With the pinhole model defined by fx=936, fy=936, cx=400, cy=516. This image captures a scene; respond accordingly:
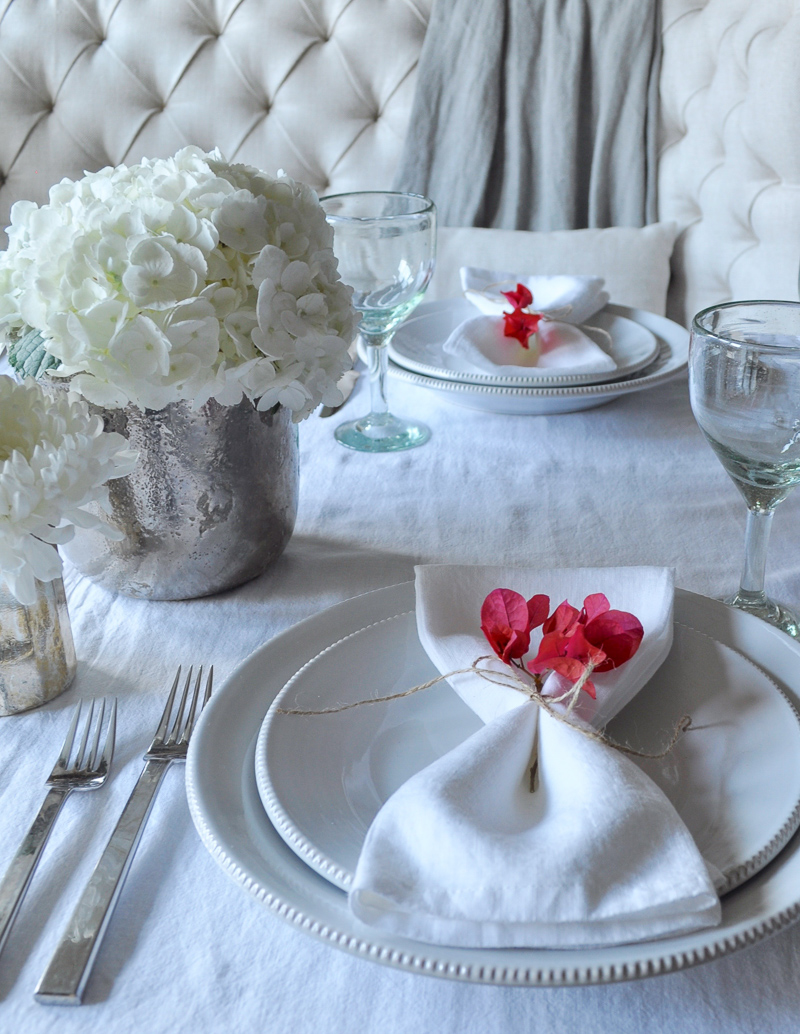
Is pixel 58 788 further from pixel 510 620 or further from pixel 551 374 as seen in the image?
pixel 551 374

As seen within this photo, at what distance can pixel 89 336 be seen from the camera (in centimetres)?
51

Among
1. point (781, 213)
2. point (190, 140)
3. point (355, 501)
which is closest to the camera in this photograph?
point (355, 501)

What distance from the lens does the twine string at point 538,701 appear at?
41 cm

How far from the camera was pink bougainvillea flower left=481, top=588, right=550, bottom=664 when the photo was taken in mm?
470

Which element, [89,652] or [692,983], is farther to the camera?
[89,652]

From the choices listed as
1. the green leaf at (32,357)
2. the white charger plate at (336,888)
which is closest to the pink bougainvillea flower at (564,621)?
the white charger plate at (336,888)

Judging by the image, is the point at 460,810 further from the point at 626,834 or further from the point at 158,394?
the point at 158,394

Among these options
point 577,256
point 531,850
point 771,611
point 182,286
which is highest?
point 182,286

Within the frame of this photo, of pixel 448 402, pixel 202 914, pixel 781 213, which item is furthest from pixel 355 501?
pixel 781 213

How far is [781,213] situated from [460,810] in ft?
4.43

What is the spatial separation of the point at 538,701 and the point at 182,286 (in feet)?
0.96

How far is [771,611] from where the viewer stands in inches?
23.9

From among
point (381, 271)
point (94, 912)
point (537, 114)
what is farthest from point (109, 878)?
point (537, 114)

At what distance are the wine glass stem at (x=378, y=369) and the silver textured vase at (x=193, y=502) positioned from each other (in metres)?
0.22
